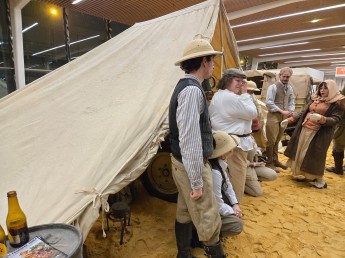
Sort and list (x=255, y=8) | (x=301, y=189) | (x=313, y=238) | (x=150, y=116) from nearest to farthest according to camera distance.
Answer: (x=150, y=116) → (x=313, y=238) → (x=301, y=189) → (x=255, y=8)

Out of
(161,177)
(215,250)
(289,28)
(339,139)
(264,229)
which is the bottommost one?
(264,229)

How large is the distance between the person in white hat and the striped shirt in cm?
34

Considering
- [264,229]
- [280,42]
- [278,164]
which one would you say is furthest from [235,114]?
[280,42]

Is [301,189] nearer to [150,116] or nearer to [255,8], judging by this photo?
[150,116]

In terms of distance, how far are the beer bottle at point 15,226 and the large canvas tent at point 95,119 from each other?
0.29 meters

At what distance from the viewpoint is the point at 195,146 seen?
1345 millimetres

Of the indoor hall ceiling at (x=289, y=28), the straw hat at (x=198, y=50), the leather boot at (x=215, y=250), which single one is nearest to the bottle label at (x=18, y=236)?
the leather boot at (x=215, y=250)

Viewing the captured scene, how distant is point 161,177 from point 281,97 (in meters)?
2.34

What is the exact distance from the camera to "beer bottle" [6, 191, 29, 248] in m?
0.95

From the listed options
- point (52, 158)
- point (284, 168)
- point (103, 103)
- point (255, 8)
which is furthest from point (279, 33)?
point (52, 158)

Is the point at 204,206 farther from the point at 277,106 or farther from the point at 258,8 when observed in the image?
the point at 258,8

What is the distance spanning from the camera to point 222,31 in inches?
104

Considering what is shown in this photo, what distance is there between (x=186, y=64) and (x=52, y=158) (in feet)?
3.81

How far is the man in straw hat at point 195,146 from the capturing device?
4.42 feet
